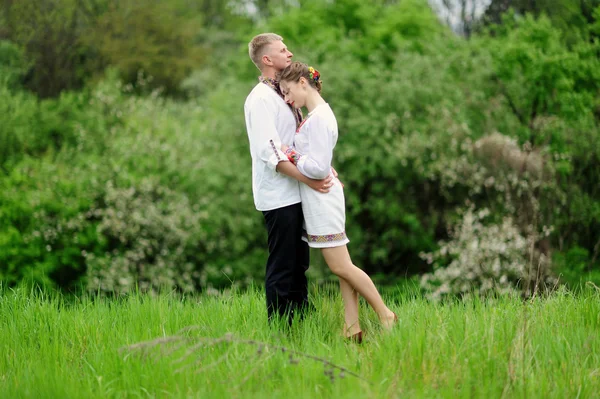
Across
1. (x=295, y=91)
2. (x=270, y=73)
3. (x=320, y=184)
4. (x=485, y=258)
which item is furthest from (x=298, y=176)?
(x=485, y=258)

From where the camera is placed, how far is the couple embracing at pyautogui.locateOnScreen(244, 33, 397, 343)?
4199 mm

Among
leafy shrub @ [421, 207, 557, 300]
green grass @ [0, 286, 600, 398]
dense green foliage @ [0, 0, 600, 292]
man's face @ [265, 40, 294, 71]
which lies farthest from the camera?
dense green foliage @ [0, 0, 600, 292]

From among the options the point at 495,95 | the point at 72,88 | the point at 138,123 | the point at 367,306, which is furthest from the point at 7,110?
the point at 367,306

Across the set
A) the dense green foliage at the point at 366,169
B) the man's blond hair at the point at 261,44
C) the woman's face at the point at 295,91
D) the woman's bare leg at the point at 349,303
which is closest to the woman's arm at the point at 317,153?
the woman's face at the point at 295,91

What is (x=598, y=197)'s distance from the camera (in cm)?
1365

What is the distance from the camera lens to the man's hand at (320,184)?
420 centimetres

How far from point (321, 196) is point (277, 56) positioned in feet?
3.19

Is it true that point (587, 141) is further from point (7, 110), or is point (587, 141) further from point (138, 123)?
point (7, 110)

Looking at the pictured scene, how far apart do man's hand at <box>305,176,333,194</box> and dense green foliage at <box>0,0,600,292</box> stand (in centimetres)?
788

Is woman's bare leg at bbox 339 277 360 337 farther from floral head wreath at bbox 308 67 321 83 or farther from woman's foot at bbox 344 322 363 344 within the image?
floral head wreath at bbox 308 67 321 83

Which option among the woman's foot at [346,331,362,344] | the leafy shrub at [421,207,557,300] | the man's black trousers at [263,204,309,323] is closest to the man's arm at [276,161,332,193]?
the man's black trousers at [263,204,309,323]

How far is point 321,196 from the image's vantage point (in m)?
4.27

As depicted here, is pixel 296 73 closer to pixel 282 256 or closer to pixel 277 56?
pixel 277 56

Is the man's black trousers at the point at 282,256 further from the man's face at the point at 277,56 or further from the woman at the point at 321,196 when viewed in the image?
the man's face at the point at 277,56
